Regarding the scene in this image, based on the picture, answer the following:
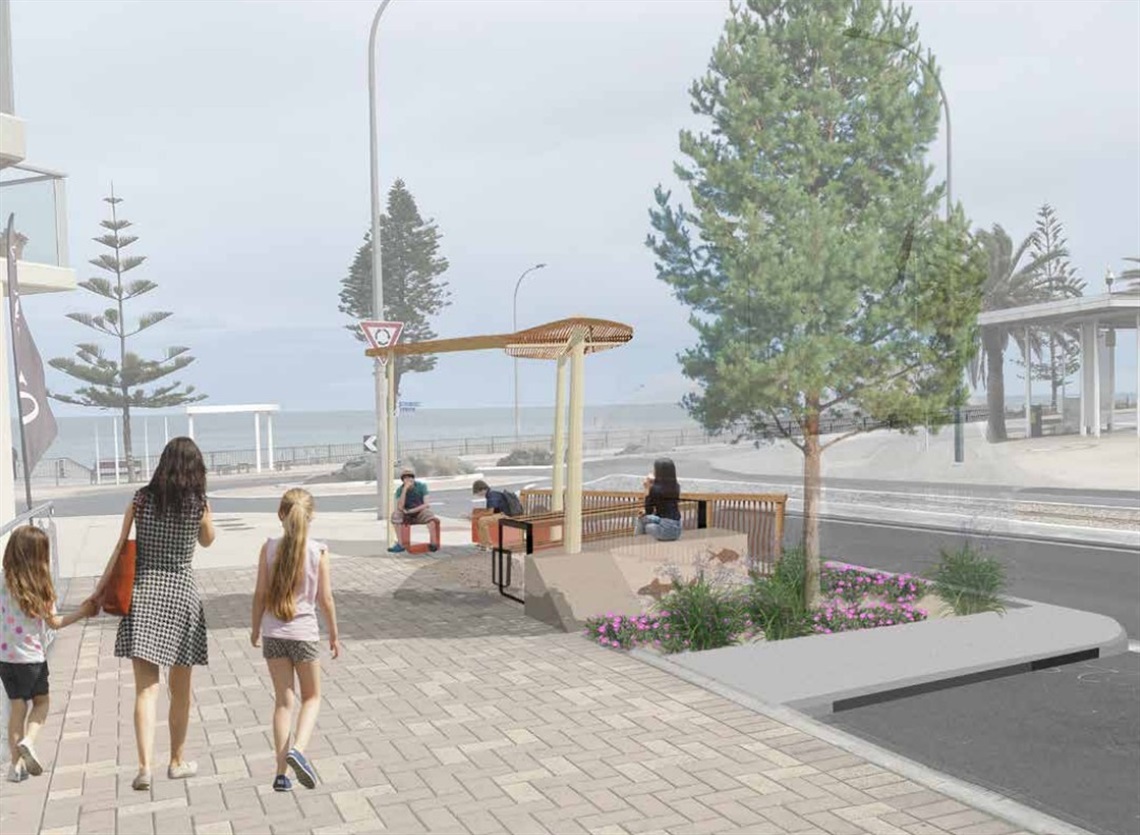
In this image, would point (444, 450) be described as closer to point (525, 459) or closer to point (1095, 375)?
point (525, 459)

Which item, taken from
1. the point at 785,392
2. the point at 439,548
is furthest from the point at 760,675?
the point at 439,548

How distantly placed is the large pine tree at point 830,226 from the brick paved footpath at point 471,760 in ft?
10.7

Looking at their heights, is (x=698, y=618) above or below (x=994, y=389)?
below

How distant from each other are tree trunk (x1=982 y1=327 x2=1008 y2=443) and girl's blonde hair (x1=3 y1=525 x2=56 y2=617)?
32.6 feet

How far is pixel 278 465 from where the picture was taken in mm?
55062

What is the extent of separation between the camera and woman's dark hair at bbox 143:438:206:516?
17.8 ft

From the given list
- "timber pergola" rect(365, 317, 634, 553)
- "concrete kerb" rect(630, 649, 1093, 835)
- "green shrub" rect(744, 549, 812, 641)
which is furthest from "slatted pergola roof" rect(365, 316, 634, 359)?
"concrete kerb" rect(630, 649, 1093, 835)

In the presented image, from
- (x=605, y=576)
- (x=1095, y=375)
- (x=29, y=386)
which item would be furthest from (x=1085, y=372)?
(x=29, y=386)

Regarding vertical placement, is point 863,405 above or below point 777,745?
above

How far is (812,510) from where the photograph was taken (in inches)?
421

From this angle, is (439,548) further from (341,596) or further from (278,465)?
(278,465)

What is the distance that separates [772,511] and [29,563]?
7.70m

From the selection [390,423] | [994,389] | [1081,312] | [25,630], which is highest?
[1081,312]

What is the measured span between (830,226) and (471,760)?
5792 mm
